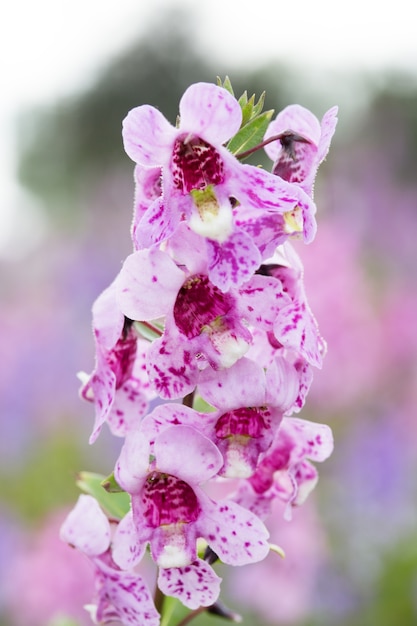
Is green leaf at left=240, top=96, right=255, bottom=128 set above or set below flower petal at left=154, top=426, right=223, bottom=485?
above

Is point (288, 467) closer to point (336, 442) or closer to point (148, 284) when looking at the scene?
point (148, 284)

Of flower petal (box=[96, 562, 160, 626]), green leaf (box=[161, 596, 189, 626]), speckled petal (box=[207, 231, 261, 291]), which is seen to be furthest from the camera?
green leaf (box=[161, 596, 189, 626])

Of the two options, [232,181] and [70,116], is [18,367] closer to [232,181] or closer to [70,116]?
[232,181]

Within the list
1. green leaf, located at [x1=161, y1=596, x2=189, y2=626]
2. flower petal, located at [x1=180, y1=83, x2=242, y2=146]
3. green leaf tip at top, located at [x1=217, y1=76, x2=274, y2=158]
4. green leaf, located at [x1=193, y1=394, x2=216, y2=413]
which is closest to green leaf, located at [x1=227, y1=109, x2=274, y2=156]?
green leaf tip at top, located at [x1=217, y1=76, x2=274, y2=158]

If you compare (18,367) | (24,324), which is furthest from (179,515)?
(24,324)

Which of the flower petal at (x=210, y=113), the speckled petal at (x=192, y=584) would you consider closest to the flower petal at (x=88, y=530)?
the speckled petal at (x=192, y=584)

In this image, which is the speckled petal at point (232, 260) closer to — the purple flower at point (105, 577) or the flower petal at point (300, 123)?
the flower petal at point (300, 123)

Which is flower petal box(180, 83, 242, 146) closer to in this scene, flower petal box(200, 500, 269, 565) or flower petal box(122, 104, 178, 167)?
flower petal box(122, 104, 178, 167)

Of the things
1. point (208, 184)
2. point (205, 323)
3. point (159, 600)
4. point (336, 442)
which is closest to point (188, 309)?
point (205, 323)
